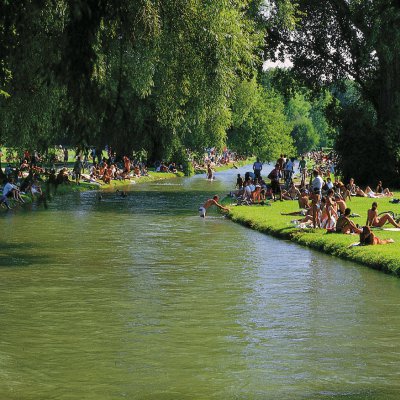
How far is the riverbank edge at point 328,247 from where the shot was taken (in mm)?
23578

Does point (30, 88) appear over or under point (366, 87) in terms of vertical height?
under

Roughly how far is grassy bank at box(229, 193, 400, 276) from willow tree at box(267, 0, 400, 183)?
813cm

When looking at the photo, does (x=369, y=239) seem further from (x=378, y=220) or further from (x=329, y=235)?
(x=378, y=220)

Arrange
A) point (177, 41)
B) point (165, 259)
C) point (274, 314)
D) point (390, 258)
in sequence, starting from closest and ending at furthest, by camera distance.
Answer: point (274, 314), point (177, 41), point (390, 258), point (165, 259)

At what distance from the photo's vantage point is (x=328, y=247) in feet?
89.4

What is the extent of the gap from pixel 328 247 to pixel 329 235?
2.17 m

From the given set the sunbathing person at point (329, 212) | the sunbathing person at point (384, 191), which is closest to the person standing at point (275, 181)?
the sunbathing person at point (384, 191)

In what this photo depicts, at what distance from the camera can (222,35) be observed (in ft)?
86.4

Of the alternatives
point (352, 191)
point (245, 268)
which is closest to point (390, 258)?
point (245, 268)

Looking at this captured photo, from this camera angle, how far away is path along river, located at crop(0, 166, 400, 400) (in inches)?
527

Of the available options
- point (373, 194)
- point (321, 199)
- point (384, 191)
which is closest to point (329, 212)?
point (321, 199)

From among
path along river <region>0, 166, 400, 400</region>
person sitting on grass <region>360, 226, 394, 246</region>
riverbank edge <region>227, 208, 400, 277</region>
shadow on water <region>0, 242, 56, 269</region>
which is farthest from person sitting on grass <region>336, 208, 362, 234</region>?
shadow on water <region>0, 242, 56, 269</region>

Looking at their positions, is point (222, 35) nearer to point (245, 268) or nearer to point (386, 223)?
point (245, 268)

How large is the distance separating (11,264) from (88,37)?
16.5m
